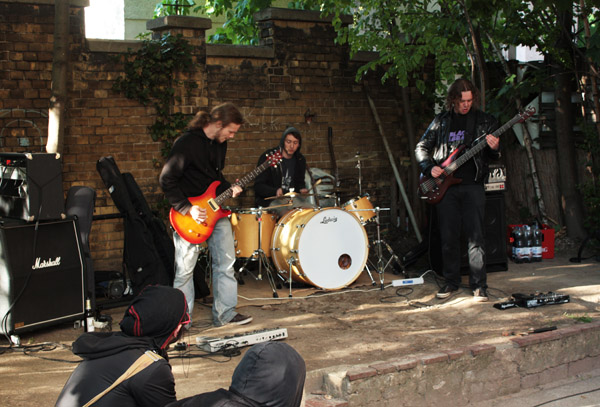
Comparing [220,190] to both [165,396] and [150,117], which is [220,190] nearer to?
[150,117]

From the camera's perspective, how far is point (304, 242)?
306 inches

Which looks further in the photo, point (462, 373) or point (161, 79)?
point (161, 79)

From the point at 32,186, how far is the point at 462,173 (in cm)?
415

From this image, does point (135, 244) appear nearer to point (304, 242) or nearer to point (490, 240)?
point (304, 242)

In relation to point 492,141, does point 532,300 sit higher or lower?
lower

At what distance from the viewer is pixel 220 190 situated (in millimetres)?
6707

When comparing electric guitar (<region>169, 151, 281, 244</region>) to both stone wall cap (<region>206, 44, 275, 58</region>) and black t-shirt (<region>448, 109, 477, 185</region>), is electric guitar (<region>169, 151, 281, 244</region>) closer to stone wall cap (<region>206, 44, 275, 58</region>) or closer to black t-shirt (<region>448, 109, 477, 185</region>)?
black t-shirt (<region>448, 109, 477, 185</region>)

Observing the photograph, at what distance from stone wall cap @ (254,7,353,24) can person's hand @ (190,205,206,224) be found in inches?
160

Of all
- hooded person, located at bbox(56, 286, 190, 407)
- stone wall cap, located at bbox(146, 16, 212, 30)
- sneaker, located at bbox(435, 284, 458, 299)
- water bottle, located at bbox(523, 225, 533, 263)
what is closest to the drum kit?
sneaker, located at bbox(435, 284, 458, 299)

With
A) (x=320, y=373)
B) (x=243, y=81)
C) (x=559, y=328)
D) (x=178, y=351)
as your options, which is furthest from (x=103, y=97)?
(x=559, y=328)

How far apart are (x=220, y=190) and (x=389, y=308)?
2.12 metres

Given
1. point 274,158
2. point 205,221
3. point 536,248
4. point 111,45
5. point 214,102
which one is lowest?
point 536,248

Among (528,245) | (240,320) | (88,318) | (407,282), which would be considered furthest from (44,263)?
(528,245)

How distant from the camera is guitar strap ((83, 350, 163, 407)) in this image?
3.04 m
